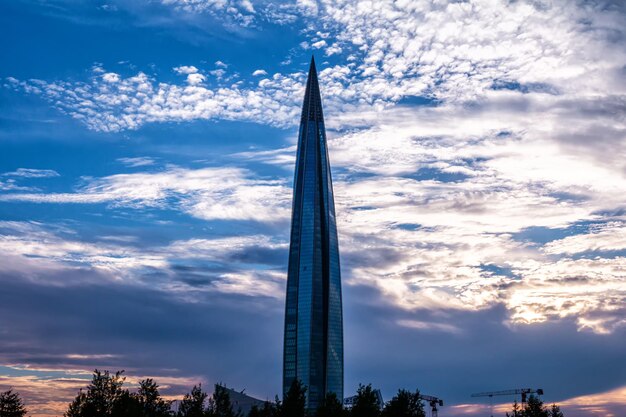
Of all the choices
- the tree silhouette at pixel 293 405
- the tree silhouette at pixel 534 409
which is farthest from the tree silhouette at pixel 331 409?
the tree silhouette at pixel 534 409

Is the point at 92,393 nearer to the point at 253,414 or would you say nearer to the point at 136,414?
the point at 136,414

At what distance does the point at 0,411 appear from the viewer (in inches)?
4481

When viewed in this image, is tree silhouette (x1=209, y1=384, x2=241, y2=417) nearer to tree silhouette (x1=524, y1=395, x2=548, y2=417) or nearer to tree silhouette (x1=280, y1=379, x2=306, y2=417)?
tree silhouette (x1=280, y1=379, x2=306, y2=417)

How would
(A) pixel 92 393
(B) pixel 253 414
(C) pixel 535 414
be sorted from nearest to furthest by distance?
1. (A) pixel 92 393
2. (B) pixel 253 414
3. (C) pixel 535 414

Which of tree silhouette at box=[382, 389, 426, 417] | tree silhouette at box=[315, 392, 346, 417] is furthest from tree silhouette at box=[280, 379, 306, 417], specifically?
tree silhouette at box=[382, 389, 426, 417]

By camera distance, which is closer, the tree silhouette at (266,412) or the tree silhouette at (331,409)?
the tree silhouette at (331,409)

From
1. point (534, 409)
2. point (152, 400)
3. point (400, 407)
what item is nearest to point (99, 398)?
point (152, 400)

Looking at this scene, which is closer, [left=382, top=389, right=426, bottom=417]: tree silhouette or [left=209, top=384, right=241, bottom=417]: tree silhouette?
[left=209, top=384, right=241, bottom=417]: tree silhouette

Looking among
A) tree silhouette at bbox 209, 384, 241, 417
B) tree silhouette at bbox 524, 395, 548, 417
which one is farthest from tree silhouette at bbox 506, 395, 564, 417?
tree silhouette at bbox 209, 384, 241, 417

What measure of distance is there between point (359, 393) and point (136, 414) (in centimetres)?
4279

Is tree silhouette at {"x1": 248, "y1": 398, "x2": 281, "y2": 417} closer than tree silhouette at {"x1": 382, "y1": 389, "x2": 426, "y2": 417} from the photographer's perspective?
Yes

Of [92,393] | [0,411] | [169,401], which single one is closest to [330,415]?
[169,401]

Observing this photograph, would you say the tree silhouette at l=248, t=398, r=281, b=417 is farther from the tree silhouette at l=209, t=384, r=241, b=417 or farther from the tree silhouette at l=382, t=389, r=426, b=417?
the tree silhouette at l=382, t=389, r=426, b=417

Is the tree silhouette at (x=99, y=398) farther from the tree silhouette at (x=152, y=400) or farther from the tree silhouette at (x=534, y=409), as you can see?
the tree silhouette at (x=534, y=409)
